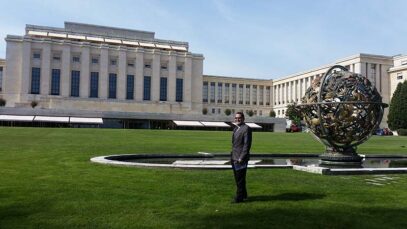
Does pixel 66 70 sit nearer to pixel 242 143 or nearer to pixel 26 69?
pixel 26 69

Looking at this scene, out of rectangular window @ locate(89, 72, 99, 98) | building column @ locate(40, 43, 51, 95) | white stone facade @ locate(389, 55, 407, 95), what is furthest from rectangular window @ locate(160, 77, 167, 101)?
white stone facade @ locate(389, 55, 407, 95)

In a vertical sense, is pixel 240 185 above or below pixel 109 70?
below

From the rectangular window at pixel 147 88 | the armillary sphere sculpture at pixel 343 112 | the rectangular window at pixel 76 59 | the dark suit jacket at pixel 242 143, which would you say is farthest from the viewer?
the rectangular window at pixel 147 88

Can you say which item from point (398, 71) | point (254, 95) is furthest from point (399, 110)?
point (254, 95)

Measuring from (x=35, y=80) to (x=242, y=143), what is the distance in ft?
276

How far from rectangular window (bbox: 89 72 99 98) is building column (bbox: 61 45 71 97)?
445 cm

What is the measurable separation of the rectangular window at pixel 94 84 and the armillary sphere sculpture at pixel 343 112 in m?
78.6

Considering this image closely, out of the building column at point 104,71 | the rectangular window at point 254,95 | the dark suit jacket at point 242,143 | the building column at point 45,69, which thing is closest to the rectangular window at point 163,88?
the building column at point 104,71

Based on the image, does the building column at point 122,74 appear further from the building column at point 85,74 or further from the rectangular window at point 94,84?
the building column at point 85,74

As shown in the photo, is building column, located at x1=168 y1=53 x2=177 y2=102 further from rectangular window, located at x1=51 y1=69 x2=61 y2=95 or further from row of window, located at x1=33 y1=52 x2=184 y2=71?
rectangular window, located at x1=51 y1=69 x2=61 y2=95

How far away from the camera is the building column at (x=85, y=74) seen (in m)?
88.3

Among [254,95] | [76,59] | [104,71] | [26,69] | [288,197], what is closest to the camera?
[288,197]

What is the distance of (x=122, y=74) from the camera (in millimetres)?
91688

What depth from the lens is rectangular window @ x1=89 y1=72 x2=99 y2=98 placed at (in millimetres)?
89562
